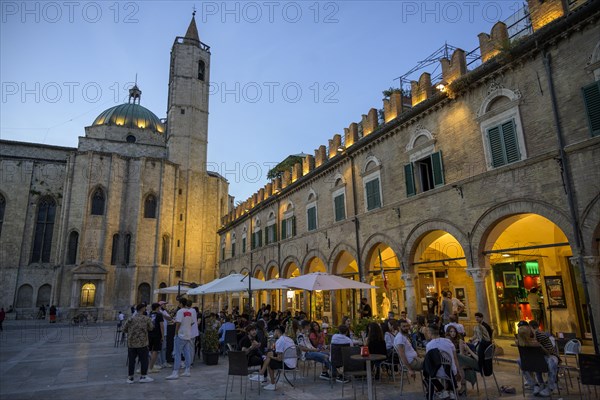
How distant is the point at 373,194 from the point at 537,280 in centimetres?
675

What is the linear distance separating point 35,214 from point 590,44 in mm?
43932

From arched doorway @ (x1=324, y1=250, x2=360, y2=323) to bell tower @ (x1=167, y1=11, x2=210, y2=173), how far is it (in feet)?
93.8

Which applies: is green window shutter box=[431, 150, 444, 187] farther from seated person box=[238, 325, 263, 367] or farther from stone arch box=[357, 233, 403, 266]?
seated person box=[238, 325, 263, 367]

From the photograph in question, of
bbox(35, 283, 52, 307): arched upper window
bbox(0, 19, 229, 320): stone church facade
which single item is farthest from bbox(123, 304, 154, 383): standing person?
bbox(35, 283, 52, 307): arched upper window

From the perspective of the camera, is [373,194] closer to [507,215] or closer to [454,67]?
[454,67]

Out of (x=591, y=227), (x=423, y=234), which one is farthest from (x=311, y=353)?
(x=591, y=227)

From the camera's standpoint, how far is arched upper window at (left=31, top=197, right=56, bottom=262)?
37000mm

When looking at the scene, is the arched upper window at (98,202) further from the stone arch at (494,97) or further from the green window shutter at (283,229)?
the stone arch at (494,97)

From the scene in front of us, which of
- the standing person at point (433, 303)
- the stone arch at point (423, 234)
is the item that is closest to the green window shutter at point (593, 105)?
the stone arch at point (423, 234)

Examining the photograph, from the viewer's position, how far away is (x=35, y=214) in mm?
37438

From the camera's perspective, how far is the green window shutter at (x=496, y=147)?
11.0 meters

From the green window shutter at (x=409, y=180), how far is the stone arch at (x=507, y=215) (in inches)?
118

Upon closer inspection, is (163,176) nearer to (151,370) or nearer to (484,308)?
(151,370)

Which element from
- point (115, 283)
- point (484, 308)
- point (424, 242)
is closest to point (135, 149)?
point (115, 283)
